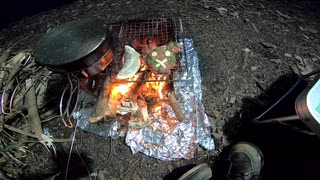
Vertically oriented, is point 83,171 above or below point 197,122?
below

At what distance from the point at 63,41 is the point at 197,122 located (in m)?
1.64

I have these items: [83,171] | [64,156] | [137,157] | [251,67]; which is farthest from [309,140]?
[64,156]

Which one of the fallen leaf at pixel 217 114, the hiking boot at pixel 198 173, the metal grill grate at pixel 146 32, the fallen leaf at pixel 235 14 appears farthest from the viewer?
the fallen leaf at pixel 235 14

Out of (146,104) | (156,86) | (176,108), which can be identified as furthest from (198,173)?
(156,86)

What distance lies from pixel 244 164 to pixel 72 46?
2.00 metres

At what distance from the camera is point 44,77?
3244 mm

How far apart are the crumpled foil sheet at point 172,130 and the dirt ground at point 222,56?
96 mm

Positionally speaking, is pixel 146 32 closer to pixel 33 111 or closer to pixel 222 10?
pixel 222 10

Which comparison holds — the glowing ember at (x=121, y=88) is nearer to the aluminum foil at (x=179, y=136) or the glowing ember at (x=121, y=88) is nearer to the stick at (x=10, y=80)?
the aluminum foil at (x=179, y=136)

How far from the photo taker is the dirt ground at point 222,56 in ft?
8.63

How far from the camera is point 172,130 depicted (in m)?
2.67

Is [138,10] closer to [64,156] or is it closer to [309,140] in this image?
[64,156]

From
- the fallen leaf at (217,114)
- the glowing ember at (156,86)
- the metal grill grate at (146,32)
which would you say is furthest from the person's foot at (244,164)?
the metal grill grate at (146,32)

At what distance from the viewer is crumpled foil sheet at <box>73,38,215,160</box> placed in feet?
8.53
